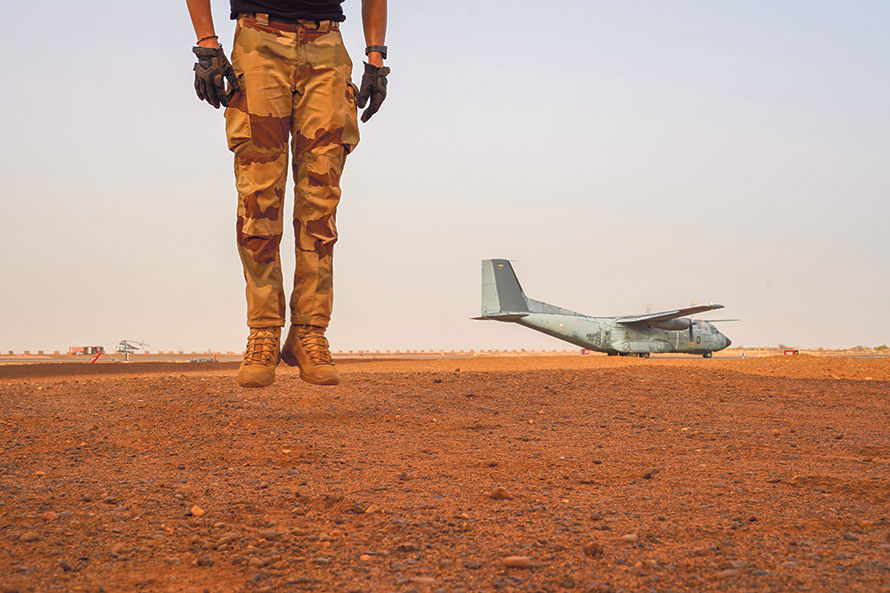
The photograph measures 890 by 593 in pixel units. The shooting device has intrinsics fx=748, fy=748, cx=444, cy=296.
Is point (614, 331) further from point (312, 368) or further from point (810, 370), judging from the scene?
point (312, 368)

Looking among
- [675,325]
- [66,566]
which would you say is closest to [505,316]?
[675,325]

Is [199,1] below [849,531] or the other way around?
the other way around

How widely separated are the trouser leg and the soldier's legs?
0.38ft

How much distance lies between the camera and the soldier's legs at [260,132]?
196 inches

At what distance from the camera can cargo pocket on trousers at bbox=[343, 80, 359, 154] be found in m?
5.24

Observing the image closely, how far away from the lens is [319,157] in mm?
5164

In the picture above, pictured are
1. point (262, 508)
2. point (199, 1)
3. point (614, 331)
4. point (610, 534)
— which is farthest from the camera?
point (614, 331)

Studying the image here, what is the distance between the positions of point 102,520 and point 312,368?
189 cm

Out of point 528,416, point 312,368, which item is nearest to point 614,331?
point 528,416

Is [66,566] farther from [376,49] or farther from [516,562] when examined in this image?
[376,49]

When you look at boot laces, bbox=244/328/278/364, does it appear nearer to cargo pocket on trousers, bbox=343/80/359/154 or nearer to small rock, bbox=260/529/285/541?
cargo pocket on trousers, bbox=343/80/359/154

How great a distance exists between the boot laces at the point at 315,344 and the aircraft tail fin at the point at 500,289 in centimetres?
3609

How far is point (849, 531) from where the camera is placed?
3.35 m

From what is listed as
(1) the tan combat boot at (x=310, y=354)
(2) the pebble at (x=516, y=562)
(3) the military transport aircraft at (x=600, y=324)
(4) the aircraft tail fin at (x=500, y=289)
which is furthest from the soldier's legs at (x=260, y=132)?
(4) the aircraft tail fin at (x=500, y=289)
